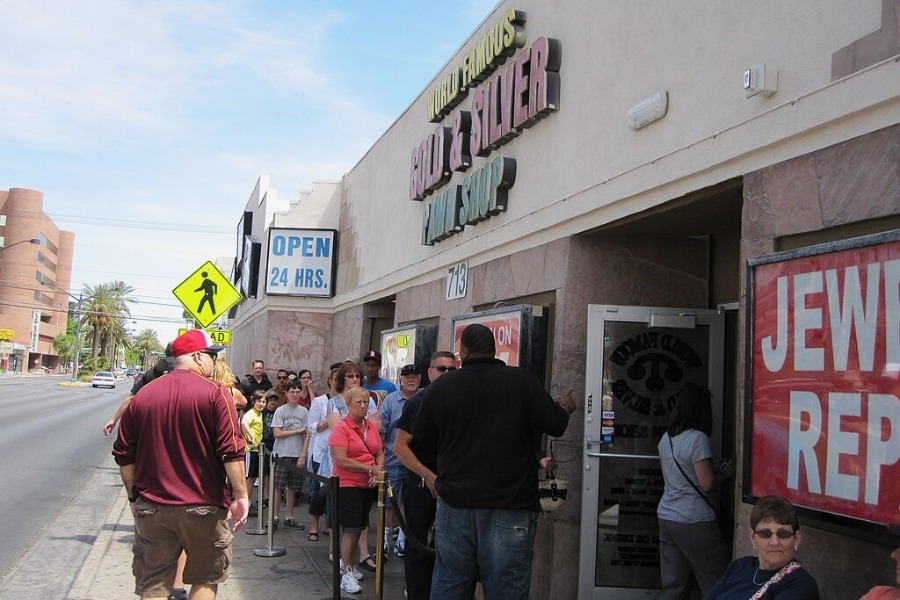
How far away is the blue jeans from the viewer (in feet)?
15.8

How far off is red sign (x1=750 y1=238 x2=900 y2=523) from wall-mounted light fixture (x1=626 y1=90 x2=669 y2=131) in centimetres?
167

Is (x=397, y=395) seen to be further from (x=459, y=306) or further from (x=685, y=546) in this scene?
(x=685, y=546)

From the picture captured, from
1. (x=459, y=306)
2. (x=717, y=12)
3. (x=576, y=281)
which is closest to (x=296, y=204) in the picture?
(x=459, y=306)

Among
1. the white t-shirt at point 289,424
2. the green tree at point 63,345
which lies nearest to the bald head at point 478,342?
the white t-shirt at point 289,424

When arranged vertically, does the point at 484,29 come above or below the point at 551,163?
above

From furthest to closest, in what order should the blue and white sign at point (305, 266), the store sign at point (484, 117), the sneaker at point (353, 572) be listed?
1. the blue and white sign at point (305, 266)
2. the store sign at point (484, 117)
3. the sneaker at point (353, 572)

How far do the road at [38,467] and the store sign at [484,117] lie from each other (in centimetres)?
549

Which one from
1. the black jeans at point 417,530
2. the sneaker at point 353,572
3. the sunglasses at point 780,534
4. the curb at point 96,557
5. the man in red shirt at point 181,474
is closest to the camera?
the sunglasses at point 780,534

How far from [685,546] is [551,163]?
3564 mm

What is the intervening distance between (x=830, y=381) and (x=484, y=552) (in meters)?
1.98

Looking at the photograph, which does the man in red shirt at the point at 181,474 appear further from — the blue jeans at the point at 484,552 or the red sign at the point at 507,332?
the red sign at the point at 507,332

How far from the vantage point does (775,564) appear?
394 cm

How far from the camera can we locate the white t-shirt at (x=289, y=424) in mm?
10383

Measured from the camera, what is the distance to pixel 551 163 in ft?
26.1
